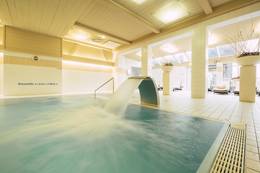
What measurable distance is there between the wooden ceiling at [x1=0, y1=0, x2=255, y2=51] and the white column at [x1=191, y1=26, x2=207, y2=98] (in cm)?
82

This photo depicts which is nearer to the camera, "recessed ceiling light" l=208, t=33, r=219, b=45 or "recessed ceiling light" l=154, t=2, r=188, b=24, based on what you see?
"recessed ceiling light" l=154, t=2, r=188, b=24

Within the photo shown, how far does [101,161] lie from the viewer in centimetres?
111

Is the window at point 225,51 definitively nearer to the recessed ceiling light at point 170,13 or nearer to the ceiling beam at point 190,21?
the ceiling beam at point 190,21

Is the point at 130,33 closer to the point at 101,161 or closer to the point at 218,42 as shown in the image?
the point at 218,42

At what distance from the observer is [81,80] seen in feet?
29.7

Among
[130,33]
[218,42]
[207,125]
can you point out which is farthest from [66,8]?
[218,42]

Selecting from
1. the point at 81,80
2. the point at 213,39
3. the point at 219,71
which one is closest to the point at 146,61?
the point at 213,39

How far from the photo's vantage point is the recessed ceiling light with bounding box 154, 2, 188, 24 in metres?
4.71

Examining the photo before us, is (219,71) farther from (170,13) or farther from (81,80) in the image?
(81,80)

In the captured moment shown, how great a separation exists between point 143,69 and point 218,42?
5318 millimetres

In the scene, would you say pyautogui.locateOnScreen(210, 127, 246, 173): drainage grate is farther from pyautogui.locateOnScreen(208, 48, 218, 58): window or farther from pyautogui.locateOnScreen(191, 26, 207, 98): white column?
pyautogui.locateOnScreen(208, 48, 218, 58): window

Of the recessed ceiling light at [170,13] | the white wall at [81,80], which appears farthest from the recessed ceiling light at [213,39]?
the white wall at [81,80]

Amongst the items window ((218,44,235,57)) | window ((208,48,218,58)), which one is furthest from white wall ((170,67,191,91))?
window ((218,44,235,57))

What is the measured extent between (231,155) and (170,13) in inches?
220
